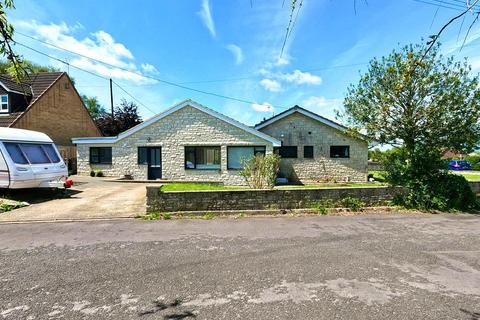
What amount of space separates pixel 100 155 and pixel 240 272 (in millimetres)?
17720

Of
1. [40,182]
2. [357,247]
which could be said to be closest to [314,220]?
[357,247]

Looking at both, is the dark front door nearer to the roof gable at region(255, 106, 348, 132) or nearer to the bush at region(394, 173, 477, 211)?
the roof gable at region(255, 106, 348, 132)

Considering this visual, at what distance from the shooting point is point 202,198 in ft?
26.9

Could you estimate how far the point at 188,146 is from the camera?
1656 centimetres

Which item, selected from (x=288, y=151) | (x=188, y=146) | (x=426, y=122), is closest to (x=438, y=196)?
(x=426, y=122)

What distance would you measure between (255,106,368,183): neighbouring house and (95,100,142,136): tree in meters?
16.9

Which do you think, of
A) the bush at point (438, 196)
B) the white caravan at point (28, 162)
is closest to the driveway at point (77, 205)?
the white caravan at point (28, 162)

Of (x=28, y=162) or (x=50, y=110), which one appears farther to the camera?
(x=50, y=110)

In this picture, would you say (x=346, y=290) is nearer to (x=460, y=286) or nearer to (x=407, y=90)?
(x=460, y=286)

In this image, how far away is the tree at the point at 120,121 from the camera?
27641 mm

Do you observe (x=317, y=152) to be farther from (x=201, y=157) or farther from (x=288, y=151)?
(x=201, y=157)

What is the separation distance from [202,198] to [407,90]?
900cm

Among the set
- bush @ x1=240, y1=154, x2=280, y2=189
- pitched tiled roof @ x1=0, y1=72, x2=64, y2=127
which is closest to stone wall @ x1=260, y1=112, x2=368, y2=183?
bush @ x1=240, y1=154, x2=280, y2=189

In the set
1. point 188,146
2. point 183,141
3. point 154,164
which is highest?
point 183,141
